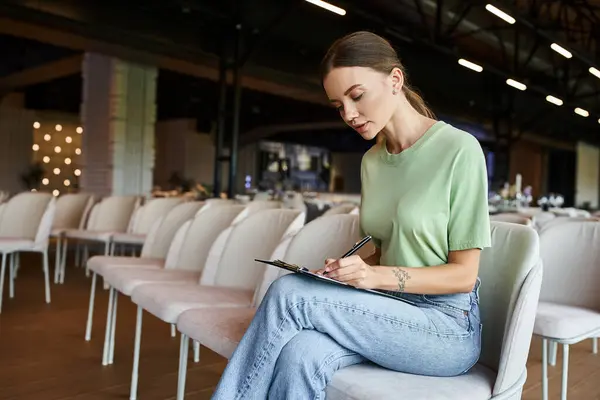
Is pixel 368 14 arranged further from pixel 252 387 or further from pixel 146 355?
pixel 252 387

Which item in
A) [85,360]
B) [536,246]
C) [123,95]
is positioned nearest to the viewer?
[536,246]

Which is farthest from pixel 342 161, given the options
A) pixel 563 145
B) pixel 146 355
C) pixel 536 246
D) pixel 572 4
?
pixel 536 246

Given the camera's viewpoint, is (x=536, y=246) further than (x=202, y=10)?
No

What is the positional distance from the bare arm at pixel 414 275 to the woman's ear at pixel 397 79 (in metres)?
0.42

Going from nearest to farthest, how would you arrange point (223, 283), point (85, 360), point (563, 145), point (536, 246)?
point (536, 246) < point (223, 283) < point (85, 360) < point (563, 145)

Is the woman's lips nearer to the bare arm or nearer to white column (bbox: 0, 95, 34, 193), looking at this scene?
the bare arm

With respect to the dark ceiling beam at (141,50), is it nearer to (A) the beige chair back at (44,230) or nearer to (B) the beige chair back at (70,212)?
(B) the beige chair back at (70,212)

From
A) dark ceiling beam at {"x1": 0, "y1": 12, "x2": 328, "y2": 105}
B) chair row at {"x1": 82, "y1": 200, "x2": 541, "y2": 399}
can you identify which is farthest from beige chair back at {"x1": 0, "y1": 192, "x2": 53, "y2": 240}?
dark ceiling beam at {"x1": 0, "y1": 12, "x2": 328, "y2": 105}

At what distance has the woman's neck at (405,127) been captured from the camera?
147 cm

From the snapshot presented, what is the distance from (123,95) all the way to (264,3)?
8.36 ft

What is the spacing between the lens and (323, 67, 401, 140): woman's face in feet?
4.53

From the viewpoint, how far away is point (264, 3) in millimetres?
7871

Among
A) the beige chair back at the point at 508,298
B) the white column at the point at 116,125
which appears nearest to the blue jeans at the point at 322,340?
the beige chair back at the point at 508,298

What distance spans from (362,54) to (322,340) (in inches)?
25.9
